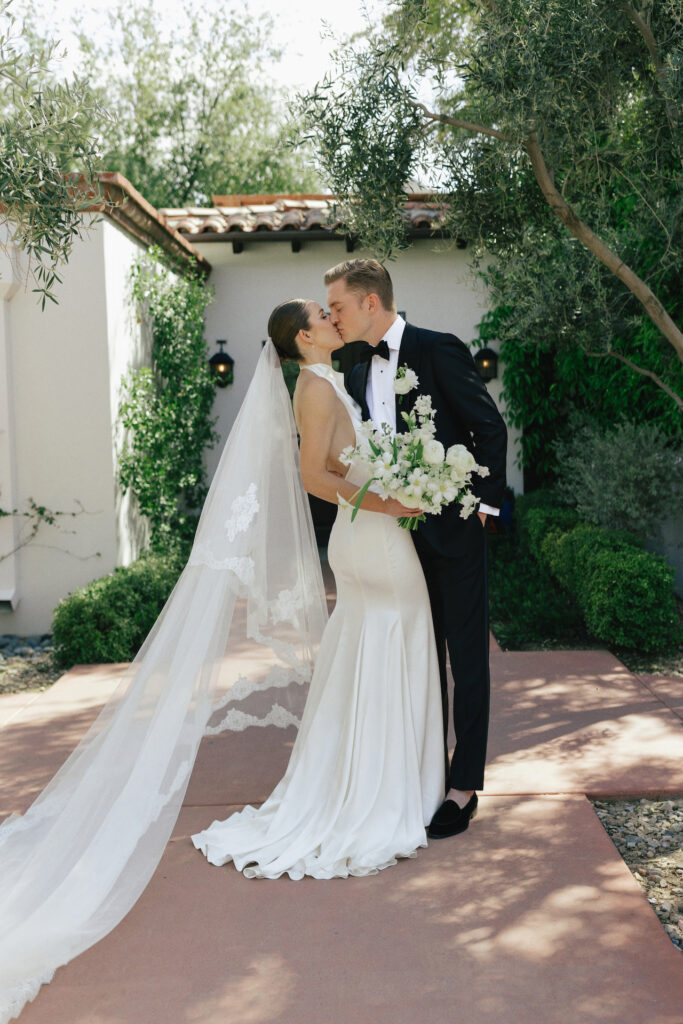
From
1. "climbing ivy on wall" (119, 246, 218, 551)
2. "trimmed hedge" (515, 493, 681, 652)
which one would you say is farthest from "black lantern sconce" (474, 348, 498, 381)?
"trimmed hedge" (515, 493, 681, 652)

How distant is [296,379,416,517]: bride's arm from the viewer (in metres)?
3.38

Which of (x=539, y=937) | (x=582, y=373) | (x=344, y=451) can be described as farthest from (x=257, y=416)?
(x=582, y=373)

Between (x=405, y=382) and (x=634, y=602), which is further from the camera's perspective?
(x=634, y=602)

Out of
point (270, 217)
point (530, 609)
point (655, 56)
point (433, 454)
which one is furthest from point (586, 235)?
point (270, 217)

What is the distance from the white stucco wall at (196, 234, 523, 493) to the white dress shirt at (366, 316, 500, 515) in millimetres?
7000

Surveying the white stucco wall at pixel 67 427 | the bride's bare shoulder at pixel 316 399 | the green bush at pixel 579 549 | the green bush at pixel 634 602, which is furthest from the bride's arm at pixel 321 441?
the white stucco wall at pixel 67 427

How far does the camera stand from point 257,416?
11.8ft

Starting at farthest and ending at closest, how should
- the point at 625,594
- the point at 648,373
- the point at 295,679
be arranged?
the point at 648,373
the point at 625,594
the point at 295,679

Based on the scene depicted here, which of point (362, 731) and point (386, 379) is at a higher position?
point (386, 379)

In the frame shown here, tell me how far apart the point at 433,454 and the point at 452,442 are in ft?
1.54

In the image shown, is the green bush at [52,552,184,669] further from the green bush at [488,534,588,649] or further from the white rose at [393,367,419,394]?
the white rose at [393,367,419,394]

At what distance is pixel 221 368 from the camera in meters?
10.3

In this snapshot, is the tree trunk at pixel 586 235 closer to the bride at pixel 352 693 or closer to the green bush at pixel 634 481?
the bride at pixel 352 693

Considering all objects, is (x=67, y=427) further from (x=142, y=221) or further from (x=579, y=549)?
(x=579, y=549)
